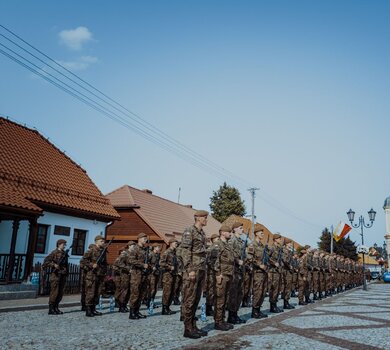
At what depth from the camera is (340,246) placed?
A: 51062 millimetres

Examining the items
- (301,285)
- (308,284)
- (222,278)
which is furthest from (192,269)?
(308,284)

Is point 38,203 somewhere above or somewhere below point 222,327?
above

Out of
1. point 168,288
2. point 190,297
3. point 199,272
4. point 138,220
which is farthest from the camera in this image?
point 138,220

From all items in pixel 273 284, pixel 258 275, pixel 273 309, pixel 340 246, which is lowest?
pixel 273 309

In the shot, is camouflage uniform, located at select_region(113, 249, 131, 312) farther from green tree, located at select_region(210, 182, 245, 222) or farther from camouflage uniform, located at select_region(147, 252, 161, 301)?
green tree, located at select_region(210, 182, 245, 222)

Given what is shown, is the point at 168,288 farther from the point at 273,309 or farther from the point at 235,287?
the point at 273,309

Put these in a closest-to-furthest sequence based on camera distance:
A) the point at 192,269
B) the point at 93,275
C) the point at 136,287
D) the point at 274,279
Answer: the point at 192,269, the point at 136,287, the point at 93,275, the point at 274,279

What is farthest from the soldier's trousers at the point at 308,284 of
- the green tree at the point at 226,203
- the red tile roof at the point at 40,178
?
the green tree at the point at 226,203

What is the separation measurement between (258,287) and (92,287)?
4321mm

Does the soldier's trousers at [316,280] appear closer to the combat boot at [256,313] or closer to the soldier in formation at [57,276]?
the combat boot at [256,313]

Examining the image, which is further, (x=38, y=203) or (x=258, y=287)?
(x=38, y=203)

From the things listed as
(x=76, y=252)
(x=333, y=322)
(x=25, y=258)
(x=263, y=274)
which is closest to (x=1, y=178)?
(x=25, y=258)

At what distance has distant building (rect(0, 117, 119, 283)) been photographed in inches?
565

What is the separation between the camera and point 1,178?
50.8 ft
